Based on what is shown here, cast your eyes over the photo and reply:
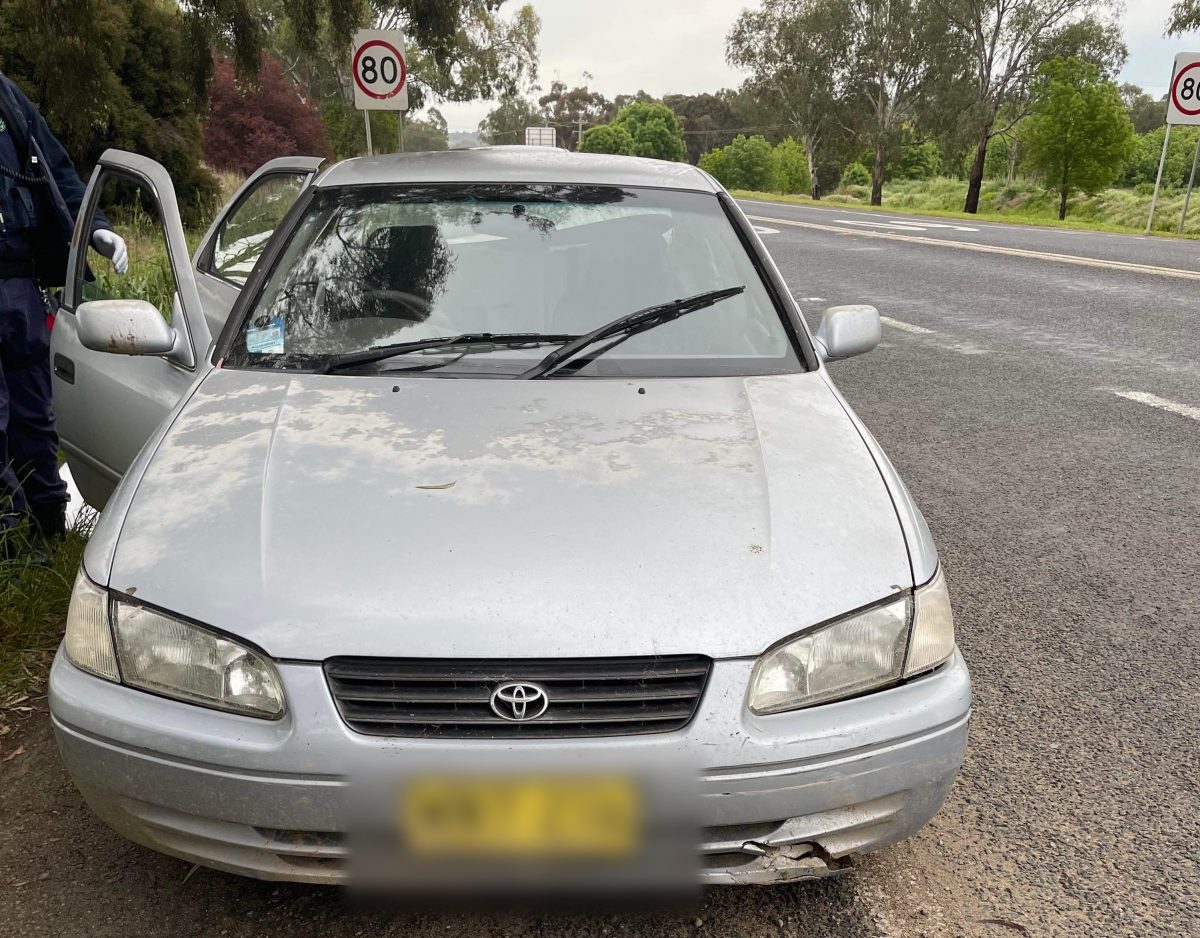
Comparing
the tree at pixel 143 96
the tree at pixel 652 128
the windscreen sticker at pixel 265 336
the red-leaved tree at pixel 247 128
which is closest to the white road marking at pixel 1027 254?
the tree at pixel 143 96

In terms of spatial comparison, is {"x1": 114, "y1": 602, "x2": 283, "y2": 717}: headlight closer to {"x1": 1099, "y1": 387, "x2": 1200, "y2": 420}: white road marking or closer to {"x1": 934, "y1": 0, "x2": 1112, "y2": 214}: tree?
{"x1": 1099, "y1": 387, "x2": 1200, "y2": 420}: white road marking

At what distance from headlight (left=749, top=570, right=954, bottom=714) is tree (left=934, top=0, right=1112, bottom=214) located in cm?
4244

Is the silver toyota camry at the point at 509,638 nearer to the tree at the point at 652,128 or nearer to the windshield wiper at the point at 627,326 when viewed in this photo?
the windshield wiper at the point at 627,326

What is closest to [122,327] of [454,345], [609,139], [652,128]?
[454,345]

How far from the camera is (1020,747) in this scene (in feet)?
9.25

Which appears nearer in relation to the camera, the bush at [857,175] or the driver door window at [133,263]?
the driver door window at [133,263]

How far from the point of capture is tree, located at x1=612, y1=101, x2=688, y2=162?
106062 millimetres

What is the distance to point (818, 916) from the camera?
2182mm

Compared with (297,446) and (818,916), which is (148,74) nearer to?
(297,446)

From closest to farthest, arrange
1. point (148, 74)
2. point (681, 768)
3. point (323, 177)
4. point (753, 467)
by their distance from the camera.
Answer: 1. point (681, 768)
2. point (753, 467)
3. point (323, 177)
4. point (148, 74)

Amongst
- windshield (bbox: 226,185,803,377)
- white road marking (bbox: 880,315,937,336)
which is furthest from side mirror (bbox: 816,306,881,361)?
white road marking (bbox: 880,315,937,336)

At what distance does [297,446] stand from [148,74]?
1324 centimetres

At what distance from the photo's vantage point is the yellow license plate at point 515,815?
1806mm

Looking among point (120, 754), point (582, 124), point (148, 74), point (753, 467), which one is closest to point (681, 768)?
point (753, 467)
